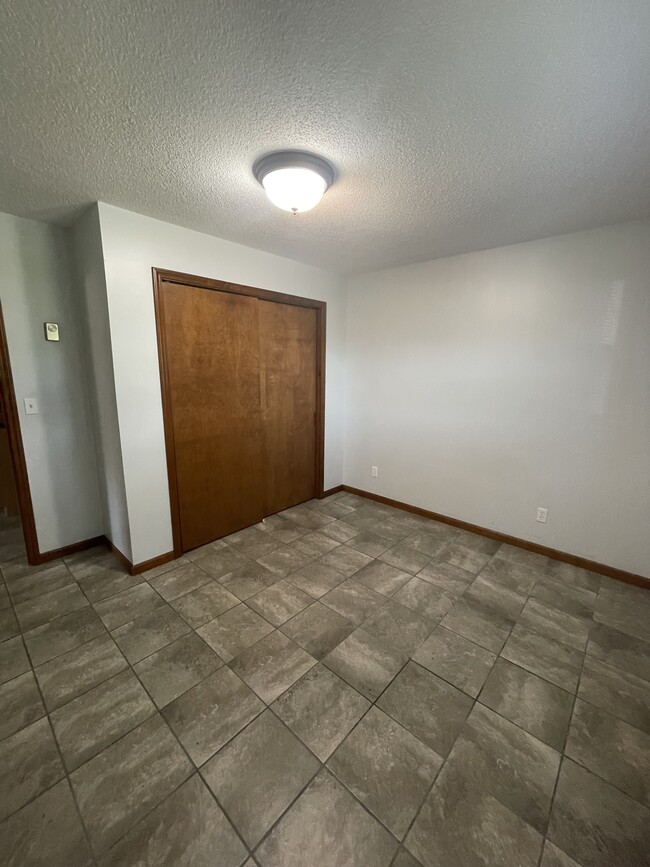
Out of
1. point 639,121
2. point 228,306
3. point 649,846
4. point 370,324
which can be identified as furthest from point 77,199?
point 649,846

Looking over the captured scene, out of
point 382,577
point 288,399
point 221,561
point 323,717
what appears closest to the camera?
point 323,717

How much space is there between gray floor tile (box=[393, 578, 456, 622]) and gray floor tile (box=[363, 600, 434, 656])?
2.0 inches

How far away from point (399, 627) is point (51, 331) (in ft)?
9.79

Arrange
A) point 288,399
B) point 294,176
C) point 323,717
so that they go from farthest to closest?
1. point 288,399
2. point 294,176
3. point 323,717

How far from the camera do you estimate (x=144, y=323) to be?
7.15 feet

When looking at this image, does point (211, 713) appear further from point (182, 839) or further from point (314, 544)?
point (314, 544)

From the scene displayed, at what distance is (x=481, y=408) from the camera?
9.36 ft

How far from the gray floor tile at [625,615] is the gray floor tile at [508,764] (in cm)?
104

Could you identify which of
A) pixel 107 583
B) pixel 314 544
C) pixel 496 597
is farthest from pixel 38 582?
pixel 496 597

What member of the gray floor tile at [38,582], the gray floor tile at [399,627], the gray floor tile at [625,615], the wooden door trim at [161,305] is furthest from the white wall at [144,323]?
the gray floor tile at [625,615]

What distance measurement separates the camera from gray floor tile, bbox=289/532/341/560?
2.66 metres

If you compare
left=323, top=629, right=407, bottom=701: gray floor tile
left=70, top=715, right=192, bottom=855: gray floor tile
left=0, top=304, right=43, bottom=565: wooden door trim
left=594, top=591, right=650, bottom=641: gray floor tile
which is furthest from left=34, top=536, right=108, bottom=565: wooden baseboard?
left=594, top=591, right=650, bottom=641: gray floor tile

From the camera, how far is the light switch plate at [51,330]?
2.33 meters

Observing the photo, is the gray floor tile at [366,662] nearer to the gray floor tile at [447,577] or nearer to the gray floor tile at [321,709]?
the gray floor tile at [321,709]
